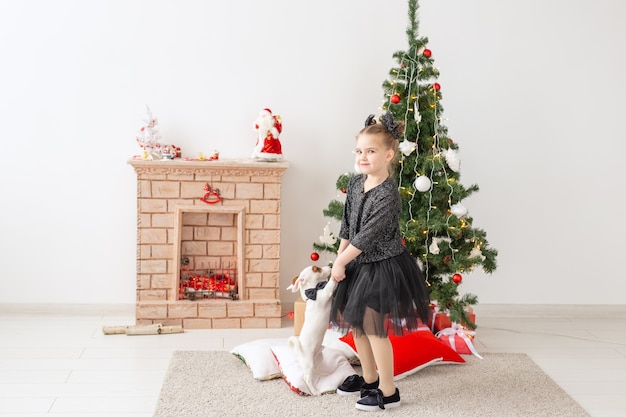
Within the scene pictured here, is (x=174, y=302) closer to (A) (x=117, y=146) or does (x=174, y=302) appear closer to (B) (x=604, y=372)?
(A) (x=117, y=146)

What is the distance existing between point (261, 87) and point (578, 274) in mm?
2175

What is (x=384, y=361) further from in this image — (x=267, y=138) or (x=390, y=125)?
(x=267, y=138)

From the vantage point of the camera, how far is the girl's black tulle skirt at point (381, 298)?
2.89 m

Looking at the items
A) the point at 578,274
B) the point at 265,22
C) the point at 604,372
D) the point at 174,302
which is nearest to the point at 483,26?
the point at 265,22

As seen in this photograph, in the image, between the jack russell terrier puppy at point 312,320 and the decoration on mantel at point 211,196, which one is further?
the decoration on mantel at point 211,196

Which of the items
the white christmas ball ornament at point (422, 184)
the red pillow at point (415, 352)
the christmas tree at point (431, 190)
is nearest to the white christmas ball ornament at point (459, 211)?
the christmas tree at point (431, 190)

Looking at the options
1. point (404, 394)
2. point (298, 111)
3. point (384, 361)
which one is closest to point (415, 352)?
point (404, 394)

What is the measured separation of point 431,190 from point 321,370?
1.12 meters

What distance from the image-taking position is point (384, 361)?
2934 mm

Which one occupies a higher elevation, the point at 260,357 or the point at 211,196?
the point at 211,196

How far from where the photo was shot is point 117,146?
428cm

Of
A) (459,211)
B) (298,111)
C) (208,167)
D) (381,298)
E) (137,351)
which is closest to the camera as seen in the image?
(381,298)

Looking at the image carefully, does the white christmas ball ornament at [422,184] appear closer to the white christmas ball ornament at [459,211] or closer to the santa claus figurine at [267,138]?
the white christmas ball ornament at [459,211]

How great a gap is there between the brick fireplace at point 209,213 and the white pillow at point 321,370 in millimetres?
820
